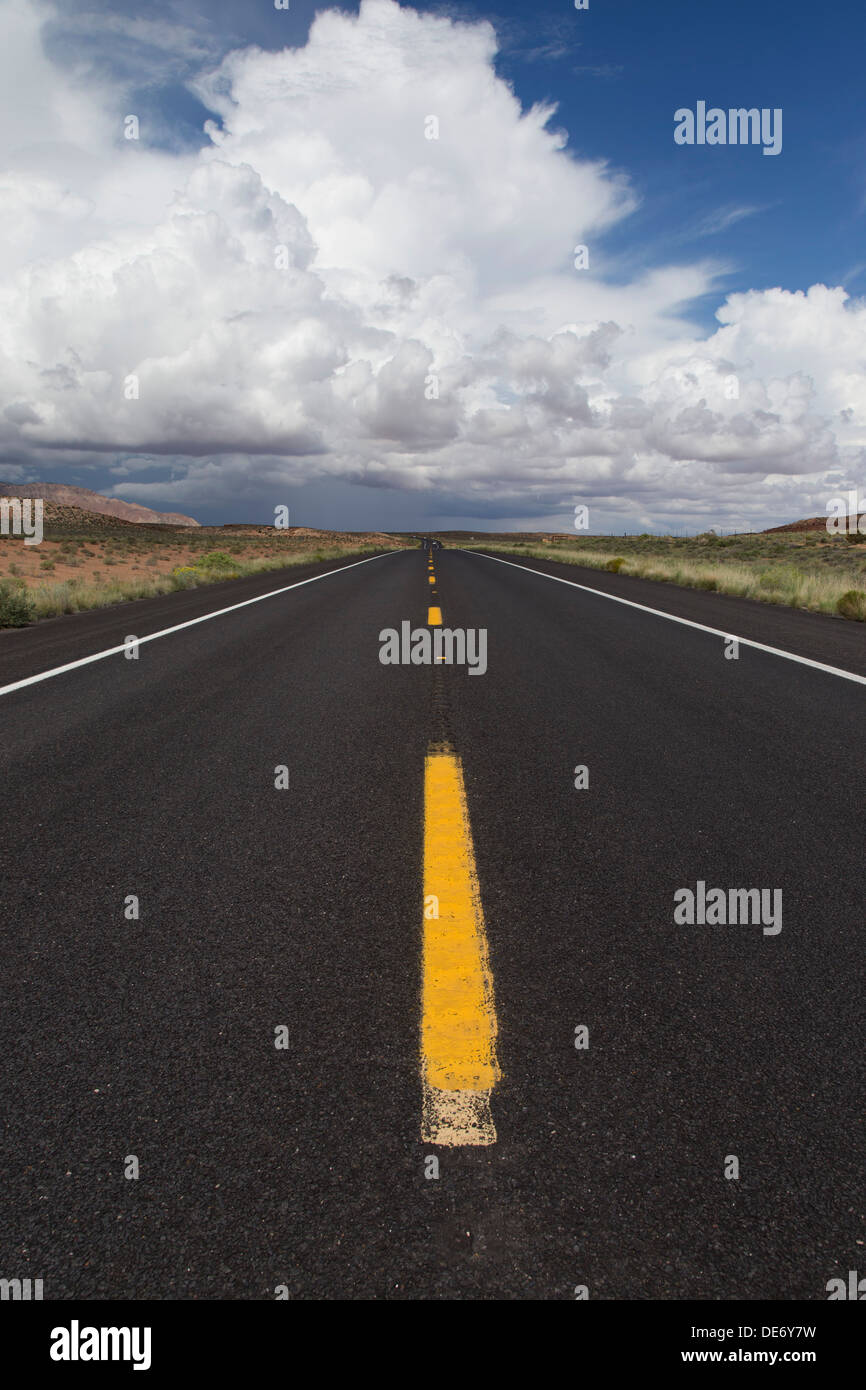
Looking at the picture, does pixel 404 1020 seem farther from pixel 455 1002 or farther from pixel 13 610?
pixel 13 610

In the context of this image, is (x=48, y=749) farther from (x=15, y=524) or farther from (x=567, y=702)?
(x=15, y=524)

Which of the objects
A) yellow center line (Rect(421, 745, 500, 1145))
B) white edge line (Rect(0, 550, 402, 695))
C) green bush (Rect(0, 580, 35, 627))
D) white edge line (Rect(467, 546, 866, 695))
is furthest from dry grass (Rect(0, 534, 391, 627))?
yellow center line (Rect(421, 745, 500, 1145))

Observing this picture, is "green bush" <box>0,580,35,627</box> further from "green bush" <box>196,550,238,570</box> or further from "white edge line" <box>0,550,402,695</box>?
"green bush" <box>196,550,238,570</box>

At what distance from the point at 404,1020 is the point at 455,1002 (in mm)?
154

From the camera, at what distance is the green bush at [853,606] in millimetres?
11898

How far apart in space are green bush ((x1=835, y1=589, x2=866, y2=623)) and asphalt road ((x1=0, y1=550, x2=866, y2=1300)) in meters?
8.57

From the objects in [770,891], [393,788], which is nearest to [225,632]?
[393,788]

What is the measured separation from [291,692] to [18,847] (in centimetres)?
298

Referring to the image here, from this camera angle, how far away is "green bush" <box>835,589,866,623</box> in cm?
1190

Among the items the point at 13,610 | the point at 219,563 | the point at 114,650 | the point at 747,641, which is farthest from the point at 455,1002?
the point at 219,563

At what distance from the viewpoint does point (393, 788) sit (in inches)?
148

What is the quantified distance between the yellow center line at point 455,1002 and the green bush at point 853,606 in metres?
11.0

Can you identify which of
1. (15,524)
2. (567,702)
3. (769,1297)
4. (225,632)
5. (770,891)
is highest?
(15,524)

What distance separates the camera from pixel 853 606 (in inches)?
478
